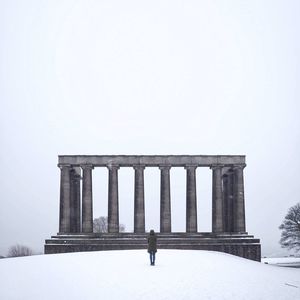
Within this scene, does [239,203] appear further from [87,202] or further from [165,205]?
[87,202]

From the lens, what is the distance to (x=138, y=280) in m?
35.8

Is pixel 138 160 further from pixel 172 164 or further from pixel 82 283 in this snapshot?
pixel 82 283

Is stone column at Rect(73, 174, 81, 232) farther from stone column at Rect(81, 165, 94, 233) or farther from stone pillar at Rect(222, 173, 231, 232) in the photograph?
stone pillar at Rect(222, 173, 231, 232)

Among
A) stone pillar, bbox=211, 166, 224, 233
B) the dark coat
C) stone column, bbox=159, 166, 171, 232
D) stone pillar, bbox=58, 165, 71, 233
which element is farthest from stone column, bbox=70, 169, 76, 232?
the dark coat

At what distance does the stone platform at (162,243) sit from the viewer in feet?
253

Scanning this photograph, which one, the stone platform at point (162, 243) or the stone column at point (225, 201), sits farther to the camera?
the stone column at point (225, 201)

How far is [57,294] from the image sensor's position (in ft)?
105

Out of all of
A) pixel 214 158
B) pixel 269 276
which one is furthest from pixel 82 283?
pixel 214 158

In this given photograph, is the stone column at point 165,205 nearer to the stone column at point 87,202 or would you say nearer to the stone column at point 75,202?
the stone column at point 87,202

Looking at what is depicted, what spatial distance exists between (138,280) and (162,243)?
4181 cm

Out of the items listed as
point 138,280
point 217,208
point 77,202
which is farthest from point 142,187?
point 138,280

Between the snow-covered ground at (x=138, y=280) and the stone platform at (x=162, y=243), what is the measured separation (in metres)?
30.2

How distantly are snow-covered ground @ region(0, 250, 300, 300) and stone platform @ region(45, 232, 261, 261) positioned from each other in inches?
1188

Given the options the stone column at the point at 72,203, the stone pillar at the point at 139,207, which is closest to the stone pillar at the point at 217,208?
the stone pillar at the point at 139,207
